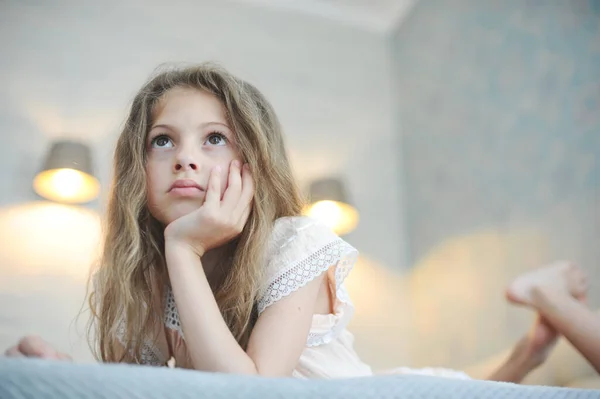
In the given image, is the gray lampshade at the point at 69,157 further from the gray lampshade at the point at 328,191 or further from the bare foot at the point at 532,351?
the bare foot at the point at 532,351

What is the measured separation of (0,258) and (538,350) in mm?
1677

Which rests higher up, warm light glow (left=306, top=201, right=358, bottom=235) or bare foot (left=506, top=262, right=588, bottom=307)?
warm light glow (left=306, top=201, right=358, bottom=235)

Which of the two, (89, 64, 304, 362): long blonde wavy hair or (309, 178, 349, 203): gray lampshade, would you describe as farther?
(309, 178, 349, 203): gray lampshade

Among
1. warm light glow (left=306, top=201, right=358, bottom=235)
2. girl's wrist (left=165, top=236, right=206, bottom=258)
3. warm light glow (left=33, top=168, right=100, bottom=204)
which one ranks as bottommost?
girl's wrist (left=165, top=236, right=206, bottom=258)

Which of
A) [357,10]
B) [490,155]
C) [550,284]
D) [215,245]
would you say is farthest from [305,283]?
[357,10]

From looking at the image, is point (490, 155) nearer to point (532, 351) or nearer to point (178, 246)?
point (532, 351)

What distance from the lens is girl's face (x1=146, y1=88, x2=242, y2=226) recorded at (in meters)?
0.82

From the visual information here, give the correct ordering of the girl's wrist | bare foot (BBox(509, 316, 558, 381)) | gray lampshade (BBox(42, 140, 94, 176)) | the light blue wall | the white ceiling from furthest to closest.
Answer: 1. the white ceiling
2. gray lampshade (BBox(42, 140, 94, 176))
3. the light blue wall
4. bare foot (BBox(509, 316, 558, 381))
5. the girl's wrist

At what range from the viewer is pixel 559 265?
1.37 meters

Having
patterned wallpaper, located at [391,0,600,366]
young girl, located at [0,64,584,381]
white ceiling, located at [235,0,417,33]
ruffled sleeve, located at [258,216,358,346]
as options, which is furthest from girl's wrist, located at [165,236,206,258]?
white ceiling, located at [235,0,417,33]

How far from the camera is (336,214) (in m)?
2.28

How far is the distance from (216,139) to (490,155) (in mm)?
1395

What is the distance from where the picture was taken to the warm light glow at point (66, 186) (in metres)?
2.01

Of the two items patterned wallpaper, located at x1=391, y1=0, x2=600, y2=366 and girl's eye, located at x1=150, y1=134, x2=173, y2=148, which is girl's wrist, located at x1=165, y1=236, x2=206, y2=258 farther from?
patterned wallpaper, located at x1=391, y1=0, x2=600, y2=366
